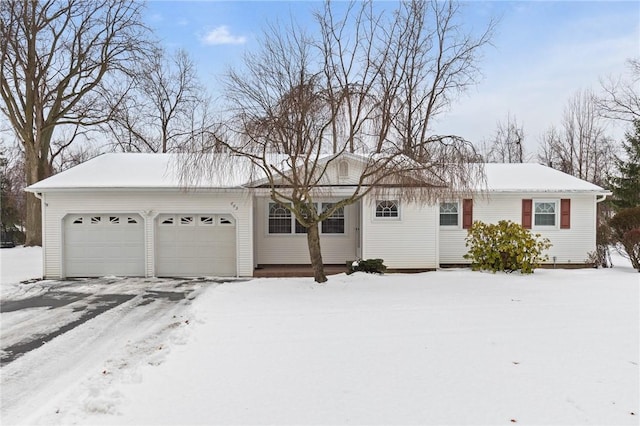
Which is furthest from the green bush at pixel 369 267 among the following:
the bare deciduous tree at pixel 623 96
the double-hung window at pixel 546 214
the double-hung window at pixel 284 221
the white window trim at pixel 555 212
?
the bare deciduous tree at pixel 623 96

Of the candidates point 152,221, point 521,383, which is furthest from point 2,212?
point 521,383

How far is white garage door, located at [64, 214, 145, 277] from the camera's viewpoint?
11.2m

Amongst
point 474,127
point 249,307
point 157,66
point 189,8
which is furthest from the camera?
point 474,127

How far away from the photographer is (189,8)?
9.36 meters

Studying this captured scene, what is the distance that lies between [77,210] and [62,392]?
345 inches

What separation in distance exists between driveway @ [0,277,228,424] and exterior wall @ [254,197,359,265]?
3036 mm

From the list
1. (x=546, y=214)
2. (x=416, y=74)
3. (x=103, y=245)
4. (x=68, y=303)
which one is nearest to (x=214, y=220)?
(x=103, y=245)

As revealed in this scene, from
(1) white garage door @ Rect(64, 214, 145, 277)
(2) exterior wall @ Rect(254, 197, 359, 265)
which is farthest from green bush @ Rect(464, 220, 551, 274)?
(1) white garage door @ Rect(64, 214, 145, 277)

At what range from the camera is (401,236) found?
38.3ft

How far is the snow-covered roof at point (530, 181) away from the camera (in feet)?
40.3

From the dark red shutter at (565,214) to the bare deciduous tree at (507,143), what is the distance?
17.0 metres

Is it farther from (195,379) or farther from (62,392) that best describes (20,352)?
(195,379)

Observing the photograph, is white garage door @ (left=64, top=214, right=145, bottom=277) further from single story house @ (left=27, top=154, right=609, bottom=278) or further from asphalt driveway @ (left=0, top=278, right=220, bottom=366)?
asphalt driveway @ (left=0, top=278, right=220, bottom=366)

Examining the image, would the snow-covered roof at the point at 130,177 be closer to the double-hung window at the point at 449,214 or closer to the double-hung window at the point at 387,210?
the double-hung window at the point at 387,210
